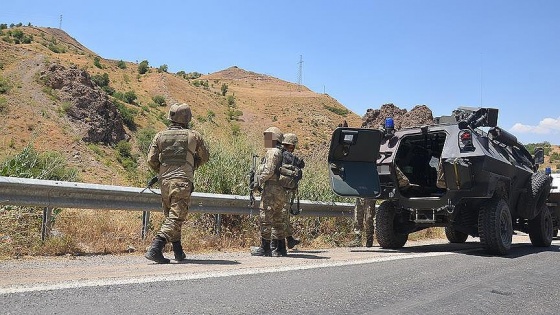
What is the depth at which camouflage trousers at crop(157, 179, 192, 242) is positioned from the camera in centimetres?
629

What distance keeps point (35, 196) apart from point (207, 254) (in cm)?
238

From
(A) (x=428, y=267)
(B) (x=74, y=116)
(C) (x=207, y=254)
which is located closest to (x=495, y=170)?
(A) (x=428, y=267)

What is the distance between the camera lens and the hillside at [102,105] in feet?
161

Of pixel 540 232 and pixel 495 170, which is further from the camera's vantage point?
pixel 540 232

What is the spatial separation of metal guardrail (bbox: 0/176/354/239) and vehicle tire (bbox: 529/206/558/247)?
17.8 ft

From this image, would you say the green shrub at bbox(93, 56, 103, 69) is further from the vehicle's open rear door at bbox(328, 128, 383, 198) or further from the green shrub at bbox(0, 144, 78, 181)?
the vehicle's open rear door at bbox(328, 128, 383, 198)

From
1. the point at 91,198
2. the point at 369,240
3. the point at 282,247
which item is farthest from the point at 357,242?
the point at 91,198

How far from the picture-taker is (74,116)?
5694 cm

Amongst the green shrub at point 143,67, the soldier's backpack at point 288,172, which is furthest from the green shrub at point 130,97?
the soldier's backpack at point 288,172

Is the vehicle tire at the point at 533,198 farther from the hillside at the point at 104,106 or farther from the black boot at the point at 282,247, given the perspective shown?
the hillside at the point at 104,106

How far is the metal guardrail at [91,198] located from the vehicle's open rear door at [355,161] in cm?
157

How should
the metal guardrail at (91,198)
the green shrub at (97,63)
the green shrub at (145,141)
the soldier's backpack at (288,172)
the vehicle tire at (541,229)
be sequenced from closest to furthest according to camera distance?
1. the metal guardrail at (91,198)
2. the soldier's backpack at (288,172)
3. the vehicle tire at (541,229)
4. the green shrub at (145,141)
5. the green shrub at (97,63)

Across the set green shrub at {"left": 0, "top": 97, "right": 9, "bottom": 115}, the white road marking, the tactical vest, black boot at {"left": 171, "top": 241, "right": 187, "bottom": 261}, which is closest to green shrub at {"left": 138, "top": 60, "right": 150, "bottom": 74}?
Result: green shrub at {"left": 0, "top": 97, "right": 9, "bottom": 115}

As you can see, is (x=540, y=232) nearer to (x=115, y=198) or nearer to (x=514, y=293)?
(x=514, y=293)
